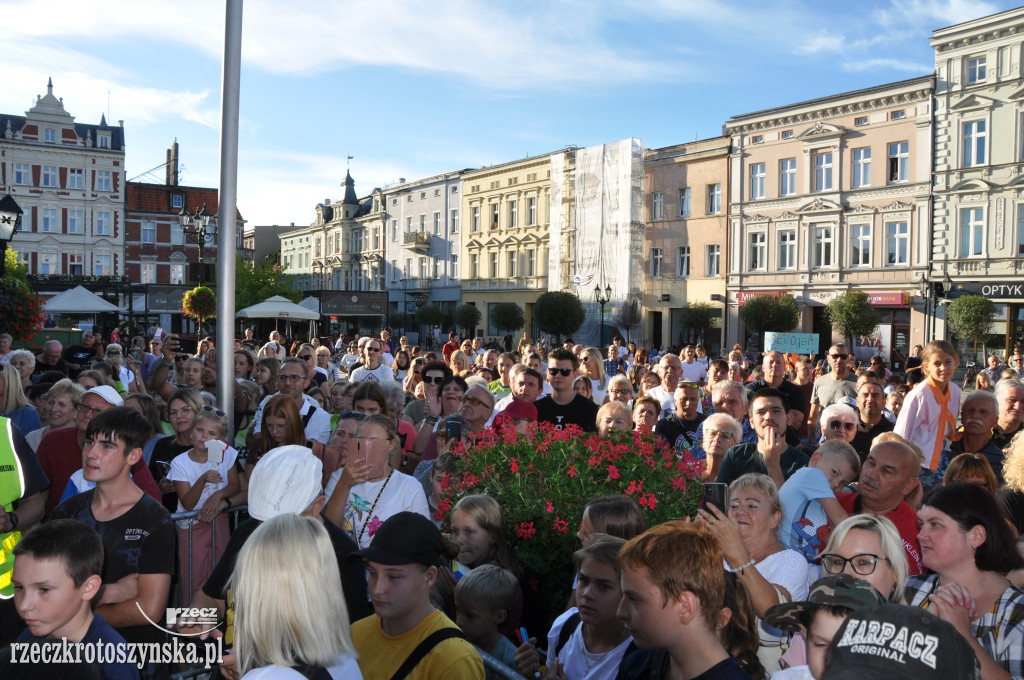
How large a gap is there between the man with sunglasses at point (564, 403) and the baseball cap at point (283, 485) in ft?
13.4

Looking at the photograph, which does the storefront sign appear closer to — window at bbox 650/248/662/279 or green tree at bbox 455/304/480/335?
window at bbox 650/248/662/279

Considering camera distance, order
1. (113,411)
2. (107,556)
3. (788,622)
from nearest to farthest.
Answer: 1. (788,622)
2. (107,556)
3. (113,411)

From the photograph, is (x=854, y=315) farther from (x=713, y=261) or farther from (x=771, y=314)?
(x=713, y=261)

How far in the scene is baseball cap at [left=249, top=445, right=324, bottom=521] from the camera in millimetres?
3461

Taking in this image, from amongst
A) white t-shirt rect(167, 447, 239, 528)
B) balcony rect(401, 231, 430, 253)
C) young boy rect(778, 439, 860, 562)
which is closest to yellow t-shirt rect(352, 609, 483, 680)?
young boy rect(778, 439, 860, 562)

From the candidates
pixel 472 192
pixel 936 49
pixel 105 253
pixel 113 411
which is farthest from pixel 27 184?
pixel 113 411

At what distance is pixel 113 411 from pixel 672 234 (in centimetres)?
4128

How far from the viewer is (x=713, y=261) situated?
41375 millimetres

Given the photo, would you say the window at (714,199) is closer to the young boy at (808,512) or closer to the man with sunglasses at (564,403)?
the man with sunglasses at (564,403)

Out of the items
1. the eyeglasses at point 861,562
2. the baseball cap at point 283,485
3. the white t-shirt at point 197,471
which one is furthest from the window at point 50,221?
the eyeglasses at point 861,562

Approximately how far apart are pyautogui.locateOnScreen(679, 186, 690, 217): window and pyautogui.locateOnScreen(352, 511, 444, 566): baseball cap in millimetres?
41149

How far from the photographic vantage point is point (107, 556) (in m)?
3.64

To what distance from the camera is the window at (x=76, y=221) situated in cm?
5656

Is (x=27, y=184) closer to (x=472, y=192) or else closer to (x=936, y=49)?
(x=472, y=192)
